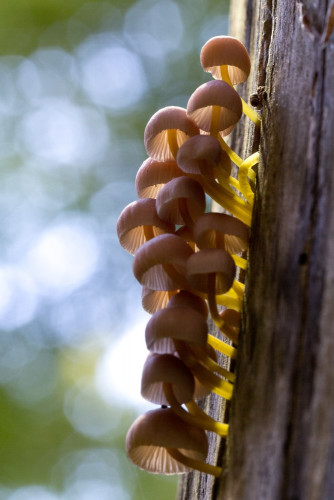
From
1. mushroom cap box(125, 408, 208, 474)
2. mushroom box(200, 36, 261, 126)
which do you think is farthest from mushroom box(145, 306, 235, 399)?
mushroom box(200, 36, 261, 126)

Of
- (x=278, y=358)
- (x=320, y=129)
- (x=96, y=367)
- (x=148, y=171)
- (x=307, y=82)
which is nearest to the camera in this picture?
(x=278, y=358)

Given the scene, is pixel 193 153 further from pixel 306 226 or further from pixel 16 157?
pixel 16 157

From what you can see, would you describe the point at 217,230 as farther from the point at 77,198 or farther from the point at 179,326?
the point at 77,198

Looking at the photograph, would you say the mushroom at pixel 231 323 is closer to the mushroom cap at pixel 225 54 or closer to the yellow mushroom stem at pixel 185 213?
the yellow mushroom stem at pixel 185 213

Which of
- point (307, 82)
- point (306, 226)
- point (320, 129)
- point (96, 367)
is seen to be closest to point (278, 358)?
point (306, 226)

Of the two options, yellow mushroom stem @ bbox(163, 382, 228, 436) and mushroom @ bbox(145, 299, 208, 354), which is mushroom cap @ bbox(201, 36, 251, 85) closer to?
mushroom @ bbox(145, 299, 208, 354)

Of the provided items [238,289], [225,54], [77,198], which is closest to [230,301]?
[238,289]
